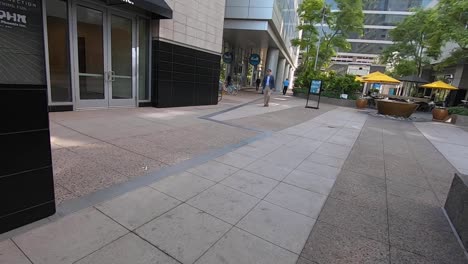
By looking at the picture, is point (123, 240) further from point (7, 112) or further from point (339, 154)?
point (339, 154)

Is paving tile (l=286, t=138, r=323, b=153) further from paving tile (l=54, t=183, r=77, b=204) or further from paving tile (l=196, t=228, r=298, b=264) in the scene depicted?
paving tile (l=54, t=183, r=77, b=204)

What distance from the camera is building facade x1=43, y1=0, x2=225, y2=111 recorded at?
7.27m

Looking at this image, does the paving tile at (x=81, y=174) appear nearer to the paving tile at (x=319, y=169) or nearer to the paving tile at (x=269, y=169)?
the paving tile at (x=269, y=169)

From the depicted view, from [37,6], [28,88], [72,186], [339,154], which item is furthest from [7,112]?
[339,154]

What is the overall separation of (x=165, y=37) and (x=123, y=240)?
8429mm

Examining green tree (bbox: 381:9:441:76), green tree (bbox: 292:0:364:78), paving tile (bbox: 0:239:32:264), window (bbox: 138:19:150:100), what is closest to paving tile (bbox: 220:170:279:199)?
paving tile (bbox: 0:239:32:264)

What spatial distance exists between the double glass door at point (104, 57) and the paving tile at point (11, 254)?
21.1 feet

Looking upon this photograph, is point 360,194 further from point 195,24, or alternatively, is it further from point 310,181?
point 195,24

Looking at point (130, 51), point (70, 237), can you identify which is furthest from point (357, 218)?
point (130, 51)

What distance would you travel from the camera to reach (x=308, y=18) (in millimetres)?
25984

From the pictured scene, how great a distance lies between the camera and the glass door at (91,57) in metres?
7.65

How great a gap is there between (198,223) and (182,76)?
8.64m

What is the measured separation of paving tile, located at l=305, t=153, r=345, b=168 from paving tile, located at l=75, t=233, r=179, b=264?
3.99 m

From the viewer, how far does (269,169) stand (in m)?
4.75
